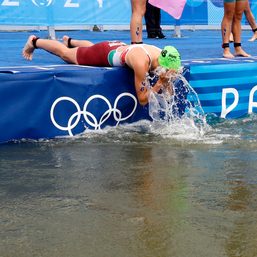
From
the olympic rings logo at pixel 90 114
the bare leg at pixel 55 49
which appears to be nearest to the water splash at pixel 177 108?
the olympic rings logo at pixel 90 114

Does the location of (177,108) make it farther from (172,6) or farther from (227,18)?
(172,6)

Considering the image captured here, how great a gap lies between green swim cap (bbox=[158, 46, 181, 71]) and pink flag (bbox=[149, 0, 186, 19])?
11.6 feet

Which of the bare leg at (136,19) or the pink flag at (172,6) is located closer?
the bare leg at (136,19)

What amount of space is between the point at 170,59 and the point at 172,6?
15.1ft

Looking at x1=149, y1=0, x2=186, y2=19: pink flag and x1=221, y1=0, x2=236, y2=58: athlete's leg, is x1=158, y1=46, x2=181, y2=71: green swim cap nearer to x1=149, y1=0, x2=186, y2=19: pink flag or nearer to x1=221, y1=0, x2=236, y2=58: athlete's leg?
x1=221, y1=0, x2=236, y2=58: athlete's leg

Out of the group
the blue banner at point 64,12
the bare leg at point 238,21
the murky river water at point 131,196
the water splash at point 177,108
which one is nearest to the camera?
the murky river water at point 131,196

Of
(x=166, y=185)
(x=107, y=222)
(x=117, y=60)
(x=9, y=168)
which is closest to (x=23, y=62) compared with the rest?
(x=117, y=60)

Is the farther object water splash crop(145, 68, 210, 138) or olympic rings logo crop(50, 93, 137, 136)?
water splash crop(145, 68, 210, 138)

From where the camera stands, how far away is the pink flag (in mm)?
8281

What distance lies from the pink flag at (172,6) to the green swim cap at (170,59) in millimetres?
3539

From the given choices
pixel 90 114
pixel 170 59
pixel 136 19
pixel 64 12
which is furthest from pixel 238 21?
Answer: pixel 64 12

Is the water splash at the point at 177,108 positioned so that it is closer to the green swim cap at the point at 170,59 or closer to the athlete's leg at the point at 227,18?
Answer: the green swim cap at the point at 170,59

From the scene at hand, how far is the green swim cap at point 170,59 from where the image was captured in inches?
184

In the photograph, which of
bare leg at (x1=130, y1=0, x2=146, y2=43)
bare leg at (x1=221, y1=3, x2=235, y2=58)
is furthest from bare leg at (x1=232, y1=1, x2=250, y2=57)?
bare leg at (x1=130, y1=0, x2=146, y2=43)
